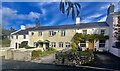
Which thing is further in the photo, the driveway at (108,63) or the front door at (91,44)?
the front door at (91,44)

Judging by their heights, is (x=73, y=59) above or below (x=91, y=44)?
below

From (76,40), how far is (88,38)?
224 centimetres

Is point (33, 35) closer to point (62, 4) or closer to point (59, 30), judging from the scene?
point (59, 30)

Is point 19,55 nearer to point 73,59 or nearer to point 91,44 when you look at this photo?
point 73,59

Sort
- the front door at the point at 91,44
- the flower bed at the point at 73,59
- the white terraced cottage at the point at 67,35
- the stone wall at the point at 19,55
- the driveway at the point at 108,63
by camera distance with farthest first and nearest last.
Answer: the front door at the point at 91,44 < the white terraced cottage at the point at 67,35 < the stone wall at the point at 19,55 < the flower bed at the point at 73,59 < the driveway at the point at 108,63

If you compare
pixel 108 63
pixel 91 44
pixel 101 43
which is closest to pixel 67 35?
pixel 91 44

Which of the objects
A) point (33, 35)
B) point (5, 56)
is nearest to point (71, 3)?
point (5, 56)

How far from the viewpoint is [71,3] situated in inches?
154

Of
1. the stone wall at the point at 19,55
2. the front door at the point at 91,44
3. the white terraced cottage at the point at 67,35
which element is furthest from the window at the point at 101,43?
the stone wall at the point at 19,55

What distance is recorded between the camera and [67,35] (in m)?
31.6

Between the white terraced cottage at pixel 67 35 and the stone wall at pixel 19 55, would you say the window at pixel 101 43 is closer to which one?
the white terraced cottage at pixel 67 35

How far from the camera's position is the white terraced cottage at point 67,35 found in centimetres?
2733

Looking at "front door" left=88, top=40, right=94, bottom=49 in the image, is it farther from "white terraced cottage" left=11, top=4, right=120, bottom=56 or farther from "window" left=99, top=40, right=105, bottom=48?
"window" left=99, top=40, right=105, bottom=48

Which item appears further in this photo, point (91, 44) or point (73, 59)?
point (91, 44)
